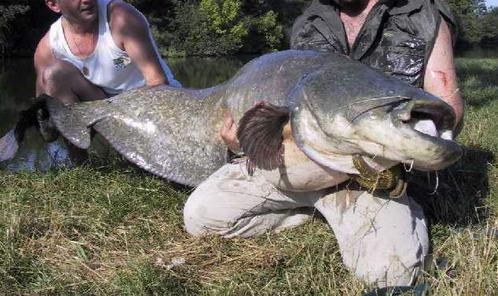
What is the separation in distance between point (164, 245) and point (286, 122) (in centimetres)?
95

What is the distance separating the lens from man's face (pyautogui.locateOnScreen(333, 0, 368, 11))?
11.5 feet

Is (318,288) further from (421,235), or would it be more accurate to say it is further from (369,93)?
(369,93)

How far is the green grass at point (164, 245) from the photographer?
8.46ft

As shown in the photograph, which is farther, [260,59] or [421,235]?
[260,59]

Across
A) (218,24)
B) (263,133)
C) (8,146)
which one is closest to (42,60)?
(8,146)

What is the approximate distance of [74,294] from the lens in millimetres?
2570

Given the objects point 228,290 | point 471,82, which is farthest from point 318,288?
point 471,82

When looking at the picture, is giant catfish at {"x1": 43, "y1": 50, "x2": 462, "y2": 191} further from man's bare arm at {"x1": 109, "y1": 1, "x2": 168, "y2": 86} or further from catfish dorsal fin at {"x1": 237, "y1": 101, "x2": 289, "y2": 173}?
man's bare arm at {"x1": 109, "y1": 1, "x2": 168, "y2": 86}

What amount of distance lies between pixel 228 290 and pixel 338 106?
0.88 metres

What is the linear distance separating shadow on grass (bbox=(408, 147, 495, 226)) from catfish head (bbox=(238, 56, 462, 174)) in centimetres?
91

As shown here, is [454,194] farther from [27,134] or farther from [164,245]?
[27,134]

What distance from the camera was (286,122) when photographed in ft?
8.87

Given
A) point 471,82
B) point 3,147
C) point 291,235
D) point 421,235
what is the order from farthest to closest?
point 471,82 → point 3,147 → point 291,235 → point 421,235

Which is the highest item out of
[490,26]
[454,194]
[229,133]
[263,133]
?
[263,133]
